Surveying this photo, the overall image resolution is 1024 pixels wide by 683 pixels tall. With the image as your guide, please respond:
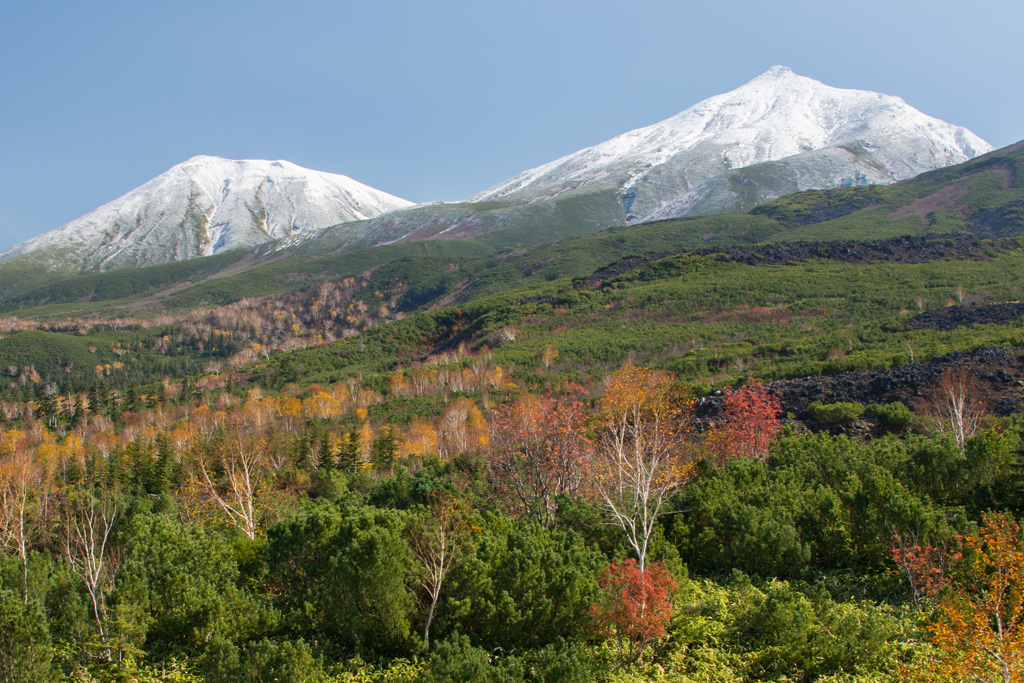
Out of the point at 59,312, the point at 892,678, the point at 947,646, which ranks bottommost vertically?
the point at 892,678

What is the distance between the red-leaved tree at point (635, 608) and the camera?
11.9 m

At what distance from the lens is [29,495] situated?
24.5m

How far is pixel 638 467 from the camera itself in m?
15.7

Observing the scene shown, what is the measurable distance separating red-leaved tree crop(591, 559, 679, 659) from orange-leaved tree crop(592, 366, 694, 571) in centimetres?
74

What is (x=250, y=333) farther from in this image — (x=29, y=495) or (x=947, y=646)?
(x=947, y=646)

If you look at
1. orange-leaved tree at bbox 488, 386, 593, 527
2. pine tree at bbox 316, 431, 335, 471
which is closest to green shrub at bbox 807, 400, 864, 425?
orange-leaved tree at bbox 488, 386, 593, 527

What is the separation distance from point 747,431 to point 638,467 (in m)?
13.0

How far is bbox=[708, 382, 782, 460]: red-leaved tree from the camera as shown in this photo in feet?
86.3

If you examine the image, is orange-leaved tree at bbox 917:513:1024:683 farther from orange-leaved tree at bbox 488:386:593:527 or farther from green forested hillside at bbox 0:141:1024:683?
orange-leaved tree at bbox 488:386:593:527

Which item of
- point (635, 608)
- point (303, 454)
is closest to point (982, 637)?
point (635, 608)

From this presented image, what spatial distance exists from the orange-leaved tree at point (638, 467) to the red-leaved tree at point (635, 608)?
738mm

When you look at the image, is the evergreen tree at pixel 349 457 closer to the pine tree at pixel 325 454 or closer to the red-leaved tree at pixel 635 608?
the pine tree at pixel 325 454

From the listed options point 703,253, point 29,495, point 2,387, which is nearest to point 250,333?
point 2,387

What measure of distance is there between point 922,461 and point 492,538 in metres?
13.5
